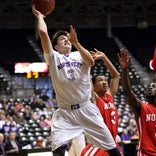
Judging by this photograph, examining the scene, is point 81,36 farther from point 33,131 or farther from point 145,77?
point 33,131

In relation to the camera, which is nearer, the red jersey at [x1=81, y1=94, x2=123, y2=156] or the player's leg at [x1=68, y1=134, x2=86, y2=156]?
the red jersey at [x1=81, y1=94, x2=123, y2=156]

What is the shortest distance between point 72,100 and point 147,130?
2.74ft

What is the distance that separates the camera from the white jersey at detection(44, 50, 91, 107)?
5.12 meters

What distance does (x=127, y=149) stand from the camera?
10.4 m

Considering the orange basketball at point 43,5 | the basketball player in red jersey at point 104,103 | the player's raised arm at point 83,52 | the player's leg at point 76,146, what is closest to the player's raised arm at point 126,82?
the player's raised arm at point 83,52

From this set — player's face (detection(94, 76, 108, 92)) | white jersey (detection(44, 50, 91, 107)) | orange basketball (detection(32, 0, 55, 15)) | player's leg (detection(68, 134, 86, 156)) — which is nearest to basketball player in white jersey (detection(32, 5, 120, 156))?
white jersey (detection(44, 50, 91, 107))

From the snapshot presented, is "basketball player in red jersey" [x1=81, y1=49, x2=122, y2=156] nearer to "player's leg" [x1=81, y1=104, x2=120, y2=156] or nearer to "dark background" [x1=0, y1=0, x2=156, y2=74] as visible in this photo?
"player's leg" [x1=81, y1=104, x2=120, y2=156]

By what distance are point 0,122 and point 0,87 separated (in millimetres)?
6670

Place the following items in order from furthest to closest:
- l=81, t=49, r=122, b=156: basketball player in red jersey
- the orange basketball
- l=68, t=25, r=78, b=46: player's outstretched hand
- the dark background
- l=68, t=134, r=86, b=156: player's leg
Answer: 1. the dark background
2. l=68, t=134, r=86, b=156: player's leg
3. l=81, t=49, r=122, b=156: basketball player in red jersey
4. the orange basketball
5. l=68, t=25, r=78, b=46: player's outstretched hand

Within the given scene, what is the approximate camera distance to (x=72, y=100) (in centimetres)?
514

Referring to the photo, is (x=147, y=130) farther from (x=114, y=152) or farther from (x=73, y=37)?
(x=73, y=37)

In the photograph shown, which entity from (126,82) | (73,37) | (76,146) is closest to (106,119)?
(126,82)

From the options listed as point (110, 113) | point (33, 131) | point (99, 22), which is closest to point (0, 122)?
point (33, 131)

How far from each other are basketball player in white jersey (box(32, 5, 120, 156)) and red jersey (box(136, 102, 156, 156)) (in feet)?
1.07
